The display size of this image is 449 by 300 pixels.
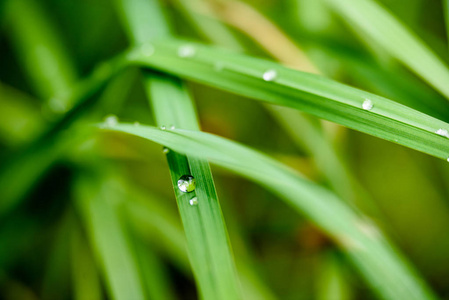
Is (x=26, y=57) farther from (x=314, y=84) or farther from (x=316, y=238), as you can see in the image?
(x=316, y=238)

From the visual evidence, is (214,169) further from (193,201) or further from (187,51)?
(193,201)

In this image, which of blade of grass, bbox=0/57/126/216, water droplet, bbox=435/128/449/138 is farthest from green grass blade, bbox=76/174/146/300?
water droplet, bbox=435/128/449/138

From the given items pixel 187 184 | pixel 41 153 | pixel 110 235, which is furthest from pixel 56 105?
pixel 187 184

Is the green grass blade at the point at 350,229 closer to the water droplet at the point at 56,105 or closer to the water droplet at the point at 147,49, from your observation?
the water droplet at the point at 147,49

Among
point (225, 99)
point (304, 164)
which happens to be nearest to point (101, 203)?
point (304, 164)

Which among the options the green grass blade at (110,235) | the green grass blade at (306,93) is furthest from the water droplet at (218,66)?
the green grass blade at (110,235)

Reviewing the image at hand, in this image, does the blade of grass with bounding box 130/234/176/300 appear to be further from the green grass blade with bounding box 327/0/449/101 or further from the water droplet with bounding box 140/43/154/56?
the green grass blade with bounding box 327/0/449/101
